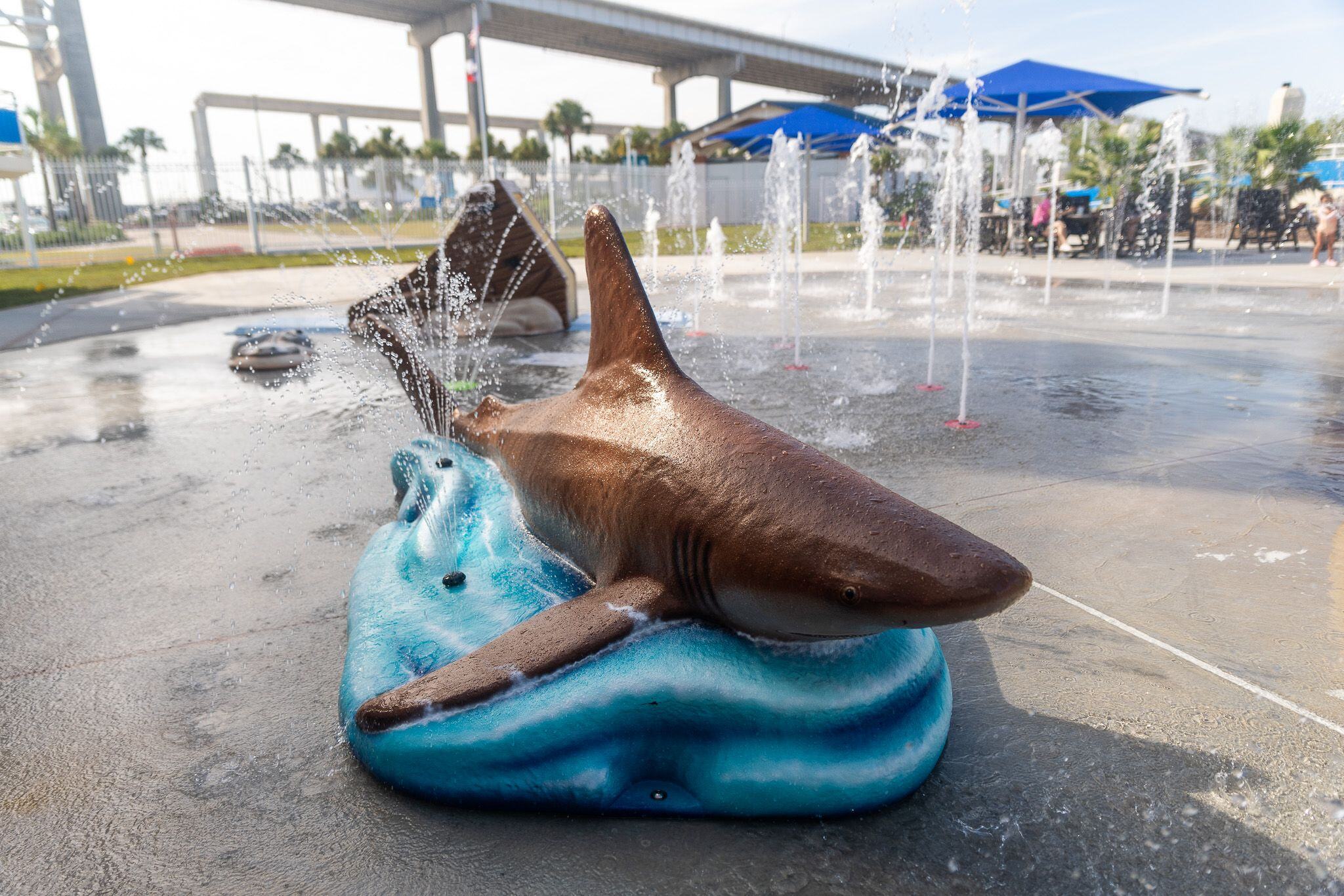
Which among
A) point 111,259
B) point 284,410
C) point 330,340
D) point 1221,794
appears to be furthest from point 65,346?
point 111,259

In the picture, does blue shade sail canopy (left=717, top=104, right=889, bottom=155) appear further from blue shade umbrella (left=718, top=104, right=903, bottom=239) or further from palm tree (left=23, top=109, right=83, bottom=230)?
palm tree (left=23, top=109, right=83, bottom=230)

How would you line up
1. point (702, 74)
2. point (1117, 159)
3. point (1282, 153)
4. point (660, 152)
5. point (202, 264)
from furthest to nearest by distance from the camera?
point (702, 74), point (660, 152), point (1117, 159), point (1282, 153), point (202, 264)

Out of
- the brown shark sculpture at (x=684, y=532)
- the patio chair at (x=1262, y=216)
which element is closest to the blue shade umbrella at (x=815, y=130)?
the patio chair at (x=1262, y=216)

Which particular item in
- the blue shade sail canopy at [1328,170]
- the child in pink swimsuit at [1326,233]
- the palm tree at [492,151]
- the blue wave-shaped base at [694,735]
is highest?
the palm tree at [492,151]

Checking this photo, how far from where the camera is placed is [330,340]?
1080cm

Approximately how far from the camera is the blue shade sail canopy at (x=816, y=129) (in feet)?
91.8

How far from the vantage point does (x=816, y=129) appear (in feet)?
91.8

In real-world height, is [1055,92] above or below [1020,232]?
above

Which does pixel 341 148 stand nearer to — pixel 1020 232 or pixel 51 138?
pixel 51 138

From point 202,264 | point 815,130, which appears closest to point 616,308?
point 202,264

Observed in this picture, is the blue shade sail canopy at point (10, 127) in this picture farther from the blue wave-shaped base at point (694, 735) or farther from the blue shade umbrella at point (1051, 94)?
the blue wave-shaped base at point (694, 735)

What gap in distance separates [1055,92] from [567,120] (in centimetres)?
4714

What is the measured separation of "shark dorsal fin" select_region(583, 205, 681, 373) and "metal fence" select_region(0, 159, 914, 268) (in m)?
21.4

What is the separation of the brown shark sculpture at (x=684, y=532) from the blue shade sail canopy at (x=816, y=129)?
80.9 feet
